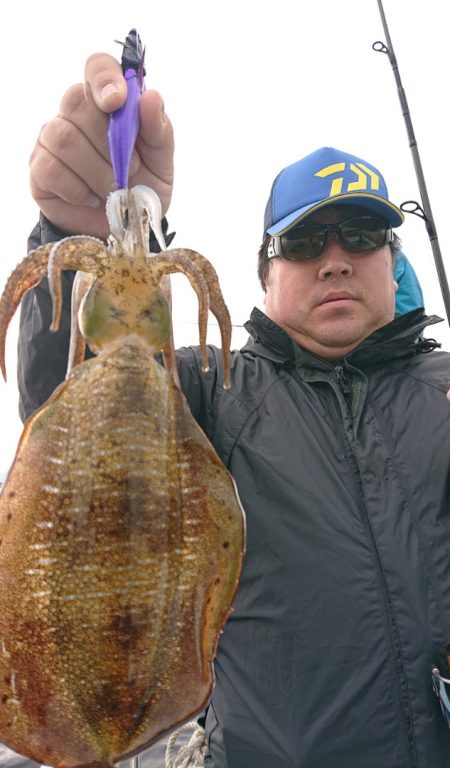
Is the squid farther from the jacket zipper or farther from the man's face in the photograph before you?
the man's face

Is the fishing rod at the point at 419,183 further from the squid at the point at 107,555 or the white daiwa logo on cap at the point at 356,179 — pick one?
the squid at the point at 107,555

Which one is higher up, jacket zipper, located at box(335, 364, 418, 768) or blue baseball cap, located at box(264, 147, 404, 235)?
blue baseball cap, located at box(264, 147, 404, 235)

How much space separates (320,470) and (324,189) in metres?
2.04

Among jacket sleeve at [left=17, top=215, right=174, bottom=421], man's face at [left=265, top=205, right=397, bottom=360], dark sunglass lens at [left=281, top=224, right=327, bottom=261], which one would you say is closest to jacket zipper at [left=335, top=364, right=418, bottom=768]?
man's face at [left=265, top=205, right=397, bottom=360]

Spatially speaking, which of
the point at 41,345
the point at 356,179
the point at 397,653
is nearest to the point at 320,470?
the point at 397,653

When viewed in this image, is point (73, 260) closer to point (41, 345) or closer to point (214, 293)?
point (214, 293)

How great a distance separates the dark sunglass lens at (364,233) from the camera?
137 inches

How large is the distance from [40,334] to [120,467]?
1.30 metres

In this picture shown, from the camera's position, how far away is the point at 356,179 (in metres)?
3.72

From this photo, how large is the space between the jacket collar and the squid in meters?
2.24

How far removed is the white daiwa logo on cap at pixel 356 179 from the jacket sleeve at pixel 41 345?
A: 2.02 m

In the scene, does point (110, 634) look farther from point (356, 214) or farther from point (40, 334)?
point (356, 214)

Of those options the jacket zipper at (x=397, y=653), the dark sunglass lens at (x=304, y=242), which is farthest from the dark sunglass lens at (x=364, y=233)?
the jacket zipper at (x=397, y=653)

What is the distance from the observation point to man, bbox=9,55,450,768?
7.13ft
